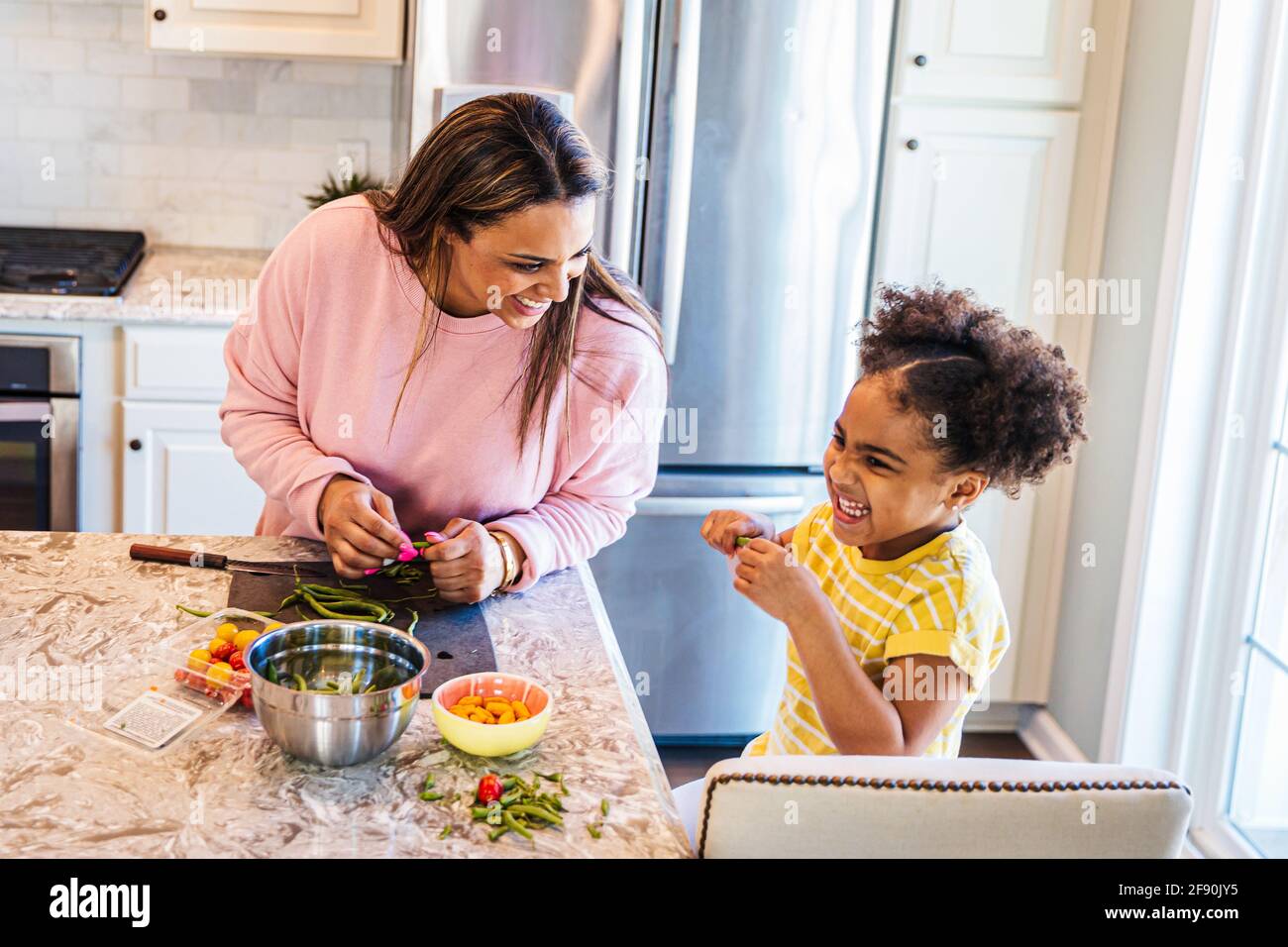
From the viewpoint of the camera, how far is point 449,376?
175 cm

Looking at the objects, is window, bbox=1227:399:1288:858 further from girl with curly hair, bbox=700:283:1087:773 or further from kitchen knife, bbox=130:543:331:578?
kitchen knife, bbox=130:543:331:578

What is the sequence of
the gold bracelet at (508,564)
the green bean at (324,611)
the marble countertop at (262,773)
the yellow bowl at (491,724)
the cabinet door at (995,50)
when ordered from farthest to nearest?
the cabinet door at (995,50), the gold bracelet at (508,564), the green bean at (324,611), the yellow bowl at (491,724), the marble countertop at (262,773)

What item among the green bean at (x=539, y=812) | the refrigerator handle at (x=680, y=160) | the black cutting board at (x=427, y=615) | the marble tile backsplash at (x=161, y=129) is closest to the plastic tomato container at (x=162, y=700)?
the black cutting board at (x=427, y=615)

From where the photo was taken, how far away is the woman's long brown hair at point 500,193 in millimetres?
1592

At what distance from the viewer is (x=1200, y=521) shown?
8.87ft

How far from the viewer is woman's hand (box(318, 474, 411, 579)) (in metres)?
1.62

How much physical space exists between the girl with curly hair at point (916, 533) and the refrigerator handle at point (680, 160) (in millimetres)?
1259

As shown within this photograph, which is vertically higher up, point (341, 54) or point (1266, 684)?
point (341, 54)

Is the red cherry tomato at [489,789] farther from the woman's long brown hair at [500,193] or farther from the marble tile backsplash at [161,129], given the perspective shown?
the marble tile backsplash at [161,129]
